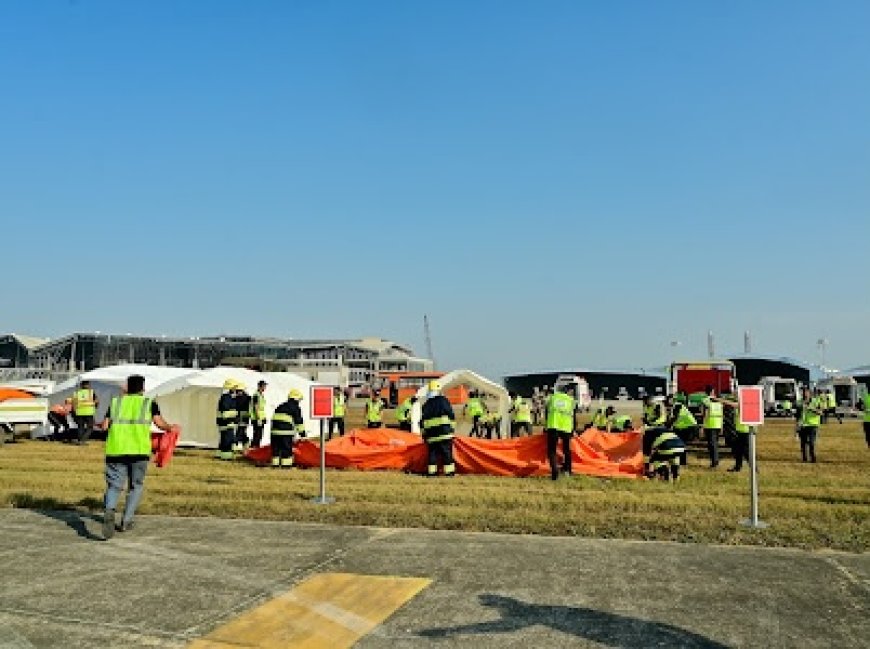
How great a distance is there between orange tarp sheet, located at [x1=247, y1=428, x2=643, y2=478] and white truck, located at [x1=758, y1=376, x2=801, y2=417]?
27226 millimetres

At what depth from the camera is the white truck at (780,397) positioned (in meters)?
39.4

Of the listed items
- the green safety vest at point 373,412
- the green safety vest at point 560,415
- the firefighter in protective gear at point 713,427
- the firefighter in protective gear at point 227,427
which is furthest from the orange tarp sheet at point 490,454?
the green safety vest at point 373,412

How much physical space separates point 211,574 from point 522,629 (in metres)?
2.96

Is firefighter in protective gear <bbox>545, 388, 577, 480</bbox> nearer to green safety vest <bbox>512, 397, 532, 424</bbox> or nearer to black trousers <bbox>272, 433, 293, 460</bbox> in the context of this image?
black trousers <bbox>272, 433, 293, 460</bbox>

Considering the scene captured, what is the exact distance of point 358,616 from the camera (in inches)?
218

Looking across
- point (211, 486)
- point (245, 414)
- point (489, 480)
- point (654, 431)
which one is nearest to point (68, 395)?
point (245, 414)

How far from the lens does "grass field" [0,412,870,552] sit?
8.60m

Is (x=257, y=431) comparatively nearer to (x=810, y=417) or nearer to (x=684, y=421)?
(x=684, y=421)

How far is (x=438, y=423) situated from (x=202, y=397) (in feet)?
33.1

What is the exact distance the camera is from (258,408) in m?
19.2

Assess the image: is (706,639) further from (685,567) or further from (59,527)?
(59,527)

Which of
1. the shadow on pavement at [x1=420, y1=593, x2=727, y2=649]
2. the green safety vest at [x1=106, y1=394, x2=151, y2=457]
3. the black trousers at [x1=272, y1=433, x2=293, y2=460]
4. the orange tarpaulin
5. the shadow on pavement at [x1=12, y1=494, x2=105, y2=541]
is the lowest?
the shadow on pavement at [x1=420, y1=593, x2=727, y2=649]

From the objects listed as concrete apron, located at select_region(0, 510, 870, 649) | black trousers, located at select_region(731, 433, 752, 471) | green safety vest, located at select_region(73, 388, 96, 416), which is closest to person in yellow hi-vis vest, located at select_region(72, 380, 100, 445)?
green safety vest, located at select_region(73, 388, 96, 416)

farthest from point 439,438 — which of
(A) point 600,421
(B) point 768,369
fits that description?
(B) point 768,369
